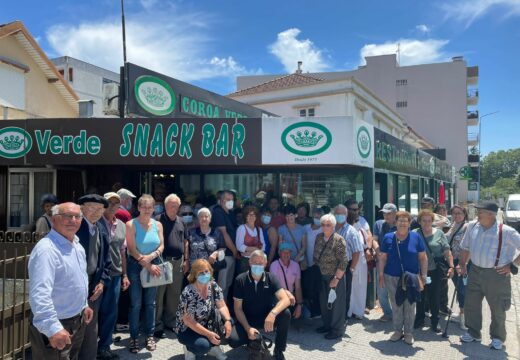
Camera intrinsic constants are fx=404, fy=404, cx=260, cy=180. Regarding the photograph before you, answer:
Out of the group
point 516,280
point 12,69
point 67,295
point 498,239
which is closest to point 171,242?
point 67,295

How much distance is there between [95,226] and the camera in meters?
4.01

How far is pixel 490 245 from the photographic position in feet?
16.6

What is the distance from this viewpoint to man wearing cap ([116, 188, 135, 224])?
5172 millimetres

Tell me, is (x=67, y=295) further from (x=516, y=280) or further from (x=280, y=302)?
(x=516, y=280)

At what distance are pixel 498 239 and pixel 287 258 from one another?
8.70ft

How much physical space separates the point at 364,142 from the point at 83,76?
29477mm

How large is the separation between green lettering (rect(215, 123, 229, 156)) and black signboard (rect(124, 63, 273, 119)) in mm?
2240

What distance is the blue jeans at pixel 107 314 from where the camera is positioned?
448 centimetres

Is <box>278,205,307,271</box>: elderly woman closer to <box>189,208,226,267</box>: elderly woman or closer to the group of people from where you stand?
the group of people

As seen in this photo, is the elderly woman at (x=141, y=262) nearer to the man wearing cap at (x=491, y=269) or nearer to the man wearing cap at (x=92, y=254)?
the man wearing cap at (x=92, y=254)

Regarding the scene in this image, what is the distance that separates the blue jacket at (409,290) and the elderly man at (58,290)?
376 centimetres

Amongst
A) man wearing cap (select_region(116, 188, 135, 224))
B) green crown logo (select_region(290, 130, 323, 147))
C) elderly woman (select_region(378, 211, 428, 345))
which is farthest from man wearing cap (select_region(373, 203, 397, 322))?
man wearing cap (select_region(116, 188, 135, 224))

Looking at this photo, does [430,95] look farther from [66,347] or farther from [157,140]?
[66,347]

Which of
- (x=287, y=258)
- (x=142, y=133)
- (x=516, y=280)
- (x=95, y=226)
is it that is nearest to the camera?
(x=95, y=226)
